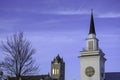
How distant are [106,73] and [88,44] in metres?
9.93

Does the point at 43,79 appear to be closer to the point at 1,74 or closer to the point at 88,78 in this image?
the point at 88,78

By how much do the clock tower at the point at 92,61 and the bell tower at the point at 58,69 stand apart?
257ft

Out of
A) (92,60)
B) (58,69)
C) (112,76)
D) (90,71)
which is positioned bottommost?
(112,76)

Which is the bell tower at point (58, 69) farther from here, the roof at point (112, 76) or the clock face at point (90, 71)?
the clock face at point (90, 71)

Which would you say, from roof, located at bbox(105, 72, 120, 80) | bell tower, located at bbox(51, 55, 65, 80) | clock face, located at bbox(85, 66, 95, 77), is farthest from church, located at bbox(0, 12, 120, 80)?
bell tower, located at bbox(51, 55, 65, 80)

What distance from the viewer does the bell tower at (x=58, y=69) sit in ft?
504

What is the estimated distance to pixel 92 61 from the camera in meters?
73.1

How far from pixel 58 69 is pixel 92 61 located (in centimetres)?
8297

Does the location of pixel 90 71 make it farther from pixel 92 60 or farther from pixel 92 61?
pixel 92 60

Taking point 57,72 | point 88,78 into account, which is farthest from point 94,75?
point 57,72

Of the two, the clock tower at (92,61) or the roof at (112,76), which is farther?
the roof at (112,76)

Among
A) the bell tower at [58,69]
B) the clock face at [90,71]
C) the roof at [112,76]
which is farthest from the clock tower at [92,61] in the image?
the bell tower at [58,69]

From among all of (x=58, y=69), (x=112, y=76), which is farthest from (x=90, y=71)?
(x=58, y=69)

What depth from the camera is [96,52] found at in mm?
73125
